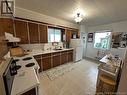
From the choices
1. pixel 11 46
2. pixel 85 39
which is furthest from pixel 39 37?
pixel 85 39

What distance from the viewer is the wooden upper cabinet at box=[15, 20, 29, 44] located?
2.39 m

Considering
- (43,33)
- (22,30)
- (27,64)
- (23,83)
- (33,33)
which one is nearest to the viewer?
(23,83)

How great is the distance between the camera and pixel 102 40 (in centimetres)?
455

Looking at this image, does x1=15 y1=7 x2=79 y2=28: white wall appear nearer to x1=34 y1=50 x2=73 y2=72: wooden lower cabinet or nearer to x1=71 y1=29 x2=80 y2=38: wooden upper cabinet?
x1=71 y1=29 x2=80 y2=38: wooden upper cabinet

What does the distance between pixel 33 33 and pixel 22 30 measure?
399 millimetres

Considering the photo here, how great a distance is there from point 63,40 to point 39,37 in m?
1.62

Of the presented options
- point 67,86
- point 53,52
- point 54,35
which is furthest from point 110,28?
point 67,86

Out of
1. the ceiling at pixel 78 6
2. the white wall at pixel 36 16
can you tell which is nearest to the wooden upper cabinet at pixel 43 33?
the white wall at pixel 36 16

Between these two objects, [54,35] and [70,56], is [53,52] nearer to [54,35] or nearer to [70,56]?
[54,35]

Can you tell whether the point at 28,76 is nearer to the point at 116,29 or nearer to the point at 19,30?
the point at 19,30

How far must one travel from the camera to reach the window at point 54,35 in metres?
3.66

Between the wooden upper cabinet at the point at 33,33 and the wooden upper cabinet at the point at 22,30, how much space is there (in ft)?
0.51

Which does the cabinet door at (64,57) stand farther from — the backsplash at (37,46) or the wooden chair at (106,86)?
the wooden chair at (106,86)

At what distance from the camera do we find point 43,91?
6.51ft
